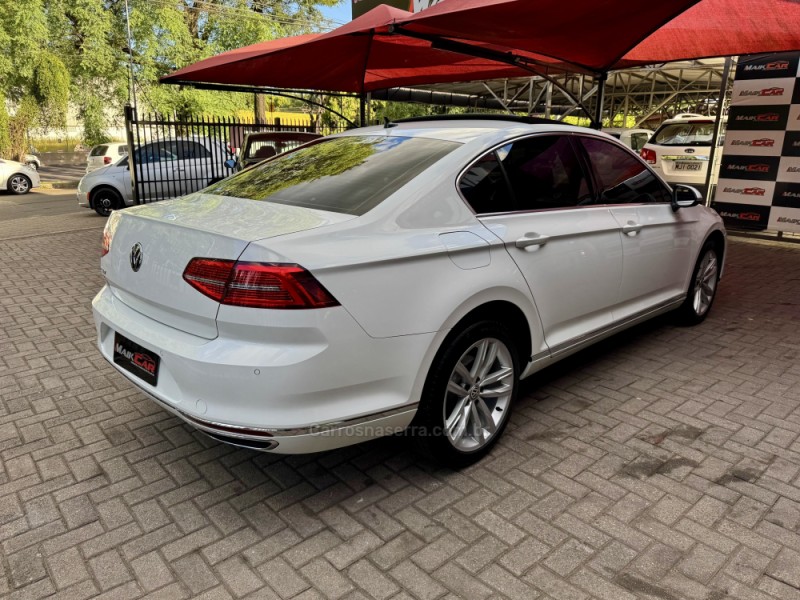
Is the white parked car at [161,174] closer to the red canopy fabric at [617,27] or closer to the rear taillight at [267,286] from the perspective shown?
the red canopy fabric at [617,27]

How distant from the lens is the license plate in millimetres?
2598

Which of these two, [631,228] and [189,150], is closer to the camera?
[631,228]

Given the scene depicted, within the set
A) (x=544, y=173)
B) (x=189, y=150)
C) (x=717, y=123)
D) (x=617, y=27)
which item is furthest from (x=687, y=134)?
(x=189, y=150)

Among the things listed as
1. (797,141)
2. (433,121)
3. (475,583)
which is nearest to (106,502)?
(475,583)

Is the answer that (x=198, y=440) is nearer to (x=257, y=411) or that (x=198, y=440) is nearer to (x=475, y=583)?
(x=257, y=411)

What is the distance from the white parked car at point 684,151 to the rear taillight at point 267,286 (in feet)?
33.5

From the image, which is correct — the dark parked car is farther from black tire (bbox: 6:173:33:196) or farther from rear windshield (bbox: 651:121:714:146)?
black tire (bbox: 6:173:33:196)

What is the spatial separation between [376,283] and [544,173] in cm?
147

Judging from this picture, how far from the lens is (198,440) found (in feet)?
10.6

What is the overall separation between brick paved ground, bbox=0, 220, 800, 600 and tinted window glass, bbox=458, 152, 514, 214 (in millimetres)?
1266

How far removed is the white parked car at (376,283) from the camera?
7.43 ft

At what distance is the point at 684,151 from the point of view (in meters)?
10.8

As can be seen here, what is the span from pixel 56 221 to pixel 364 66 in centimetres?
736

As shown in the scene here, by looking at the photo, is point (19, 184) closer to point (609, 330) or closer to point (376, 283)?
point (609, 330)
